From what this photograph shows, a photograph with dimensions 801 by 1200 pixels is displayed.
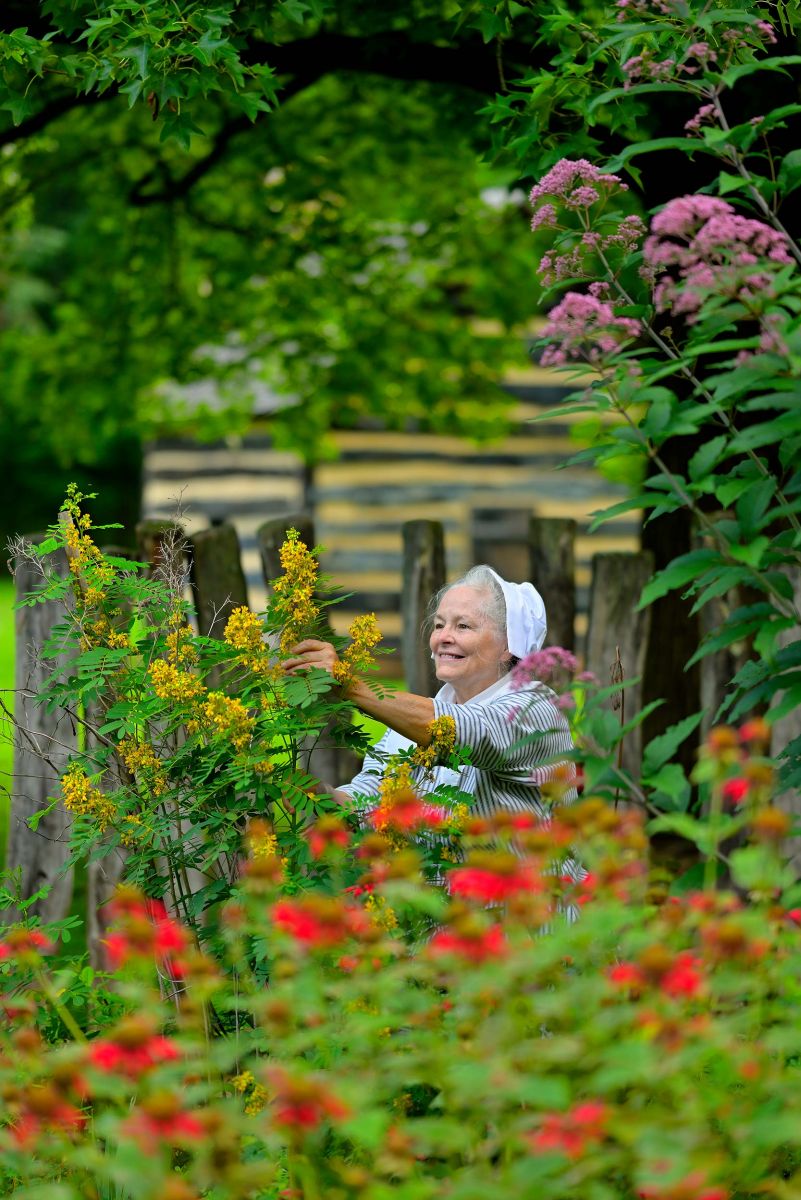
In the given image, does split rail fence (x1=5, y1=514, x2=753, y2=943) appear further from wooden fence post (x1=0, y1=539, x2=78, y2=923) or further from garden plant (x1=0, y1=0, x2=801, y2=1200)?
garden plant (x1=0, y1=0, x2=801, y2=1200)

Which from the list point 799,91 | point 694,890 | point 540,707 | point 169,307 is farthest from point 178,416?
point 694,890

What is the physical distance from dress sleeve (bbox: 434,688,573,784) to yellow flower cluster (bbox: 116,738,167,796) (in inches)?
26.6

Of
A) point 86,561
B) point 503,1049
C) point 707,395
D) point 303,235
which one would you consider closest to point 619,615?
point 86,561

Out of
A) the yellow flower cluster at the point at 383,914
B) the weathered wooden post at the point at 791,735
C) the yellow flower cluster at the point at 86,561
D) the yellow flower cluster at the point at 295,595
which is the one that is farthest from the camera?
the weathered wooden post at the point at 791,735

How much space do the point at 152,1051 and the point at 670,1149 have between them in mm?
663

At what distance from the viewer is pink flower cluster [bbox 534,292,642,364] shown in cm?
282

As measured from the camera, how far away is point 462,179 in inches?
395

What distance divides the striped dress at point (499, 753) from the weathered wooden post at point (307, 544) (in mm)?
1564

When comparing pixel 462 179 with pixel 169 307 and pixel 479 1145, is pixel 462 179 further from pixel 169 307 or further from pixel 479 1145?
pixel 479 1145

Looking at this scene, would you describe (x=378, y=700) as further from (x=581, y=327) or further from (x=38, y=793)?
(x=38, y=793)

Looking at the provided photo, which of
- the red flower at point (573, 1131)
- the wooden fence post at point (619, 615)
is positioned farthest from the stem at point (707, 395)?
the wooden fence post at point (619, 615)

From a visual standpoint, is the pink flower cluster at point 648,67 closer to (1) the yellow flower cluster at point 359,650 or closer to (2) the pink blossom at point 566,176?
(2) the pink blossom at point 566,176

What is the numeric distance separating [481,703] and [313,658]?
0.65 meters

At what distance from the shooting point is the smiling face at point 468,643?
4148 mm
